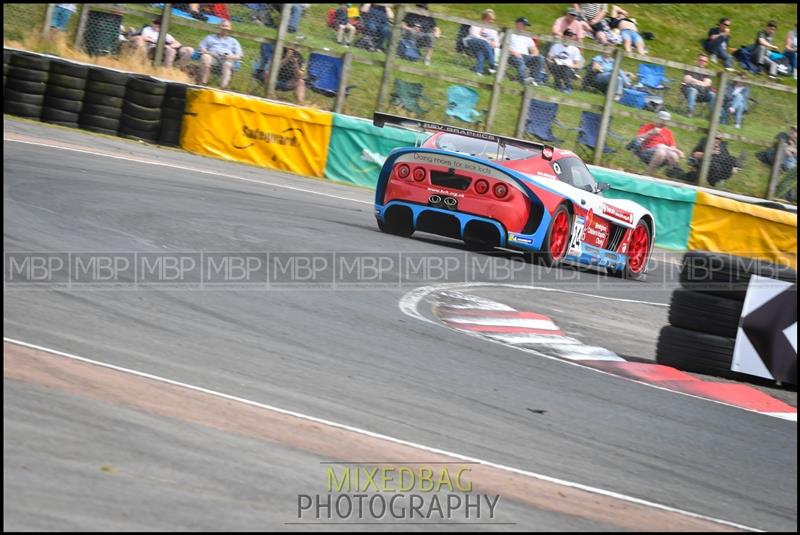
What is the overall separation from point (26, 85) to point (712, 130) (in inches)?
465

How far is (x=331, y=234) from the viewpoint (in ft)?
36.7

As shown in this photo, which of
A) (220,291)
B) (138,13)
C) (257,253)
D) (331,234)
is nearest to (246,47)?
(138,13)

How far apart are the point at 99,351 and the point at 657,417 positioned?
10.5ft

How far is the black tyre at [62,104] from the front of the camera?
16.9 meters

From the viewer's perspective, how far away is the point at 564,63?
19797 millimetres

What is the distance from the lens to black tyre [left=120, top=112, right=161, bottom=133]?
17.2m

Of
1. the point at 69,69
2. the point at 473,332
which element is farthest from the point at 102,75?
the point at 473,332

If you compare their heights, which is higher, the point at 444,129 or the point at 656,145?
the point at 656,145

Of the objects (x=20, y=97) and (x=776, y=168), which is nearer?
(x=20, y=97)

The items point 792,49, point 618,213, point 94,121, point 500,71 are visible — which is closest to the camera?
point 618,213

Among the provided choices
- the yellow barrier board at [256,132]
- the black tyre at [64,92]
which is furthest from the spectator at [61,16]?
the yellow barrier board at [256,132]

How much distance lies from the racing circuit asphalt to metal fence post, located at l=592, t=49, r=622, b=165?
A: 977 centimetres

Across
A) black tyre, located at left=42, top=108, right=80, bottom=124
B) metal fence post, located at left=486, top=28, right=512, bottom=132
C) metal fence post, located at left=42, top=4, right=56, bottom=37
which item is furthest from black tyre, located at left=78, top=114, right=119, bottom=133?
metal fence post, located at left=486, top=28, right=512, bottom=132

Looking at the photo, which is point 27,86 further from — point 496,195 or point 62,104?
point 496,195
